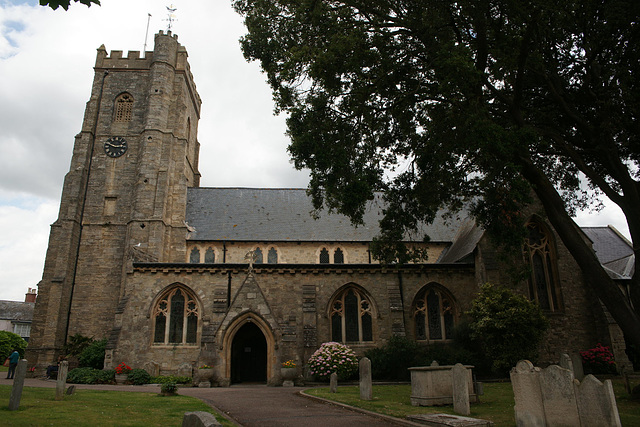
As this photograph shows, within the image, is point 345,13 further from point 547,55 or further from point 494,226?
point 494,226

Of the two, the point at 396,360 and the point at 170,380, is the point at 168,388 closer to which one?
the point at 170,380

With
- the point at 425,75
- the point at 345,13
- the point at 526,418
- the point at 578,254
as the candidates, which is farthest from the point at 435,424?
the point at 345,13

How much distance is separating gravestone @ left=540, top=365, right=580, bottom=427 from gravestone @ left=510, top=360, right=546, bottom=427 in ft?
0.33

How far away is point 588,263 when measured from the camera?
12031 mm

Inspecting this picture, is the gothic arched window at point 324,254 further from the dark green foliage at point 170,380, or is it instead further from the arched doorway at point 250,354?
the dark green foliage at point 170,380

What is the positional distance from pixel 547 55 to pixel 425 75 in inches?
160

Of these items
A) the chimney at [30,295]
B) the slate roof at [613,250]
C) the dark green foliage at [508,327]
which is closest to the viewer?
the dark green foliage at [508,327]

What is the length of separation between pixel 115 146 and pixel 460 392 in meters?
29.3

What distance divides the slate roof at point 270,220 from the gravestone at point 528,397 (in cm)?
1984

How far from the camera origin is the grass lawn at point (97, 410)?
888 cm

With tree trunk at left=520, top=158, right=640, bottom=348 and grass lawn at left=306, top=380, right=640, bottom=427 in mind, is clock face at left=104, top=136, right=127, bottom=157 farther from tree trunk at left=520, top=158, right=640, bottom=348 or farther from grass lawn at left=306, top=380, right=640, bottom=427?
tree trunk at left=520, top=158, right=640, bottom=348

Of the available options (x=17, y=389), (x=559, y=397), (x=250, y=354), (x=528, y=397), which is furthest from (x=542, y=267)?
(x=17, y=389)

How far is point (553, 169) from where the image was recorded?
17.2 metres

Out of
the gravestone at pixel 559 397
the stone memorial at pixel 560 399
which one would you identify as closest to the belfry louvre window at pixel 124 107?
the stone memorial at pixel 560 399
